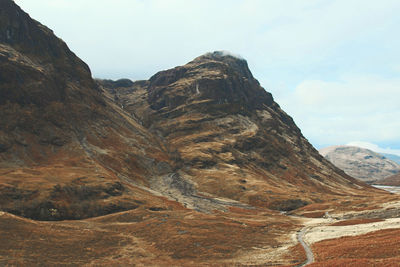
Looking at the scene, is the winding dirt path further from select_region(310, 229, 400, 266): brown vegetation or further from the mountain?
the mountain

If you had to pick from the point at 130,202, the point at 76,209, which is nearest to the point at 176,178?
the point at 130,202

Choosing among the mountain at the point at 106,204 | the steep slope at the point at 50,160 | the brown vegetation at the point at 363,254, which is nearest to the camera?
the brown vegetation at the point at 363,254

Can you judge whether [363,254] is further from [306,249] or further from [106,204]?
[106,204]

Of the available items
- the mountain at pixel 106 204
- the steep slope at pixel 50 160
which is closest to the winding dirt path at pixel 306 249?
the mountain at pixel 106 204

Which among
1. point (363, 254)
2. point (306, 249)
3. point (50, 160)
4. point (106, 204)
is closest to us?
point (363, 254)

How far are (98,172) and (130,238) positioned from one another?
81519mm

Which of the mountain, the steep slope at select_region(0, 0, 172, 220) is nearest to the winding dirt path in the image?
the mountain

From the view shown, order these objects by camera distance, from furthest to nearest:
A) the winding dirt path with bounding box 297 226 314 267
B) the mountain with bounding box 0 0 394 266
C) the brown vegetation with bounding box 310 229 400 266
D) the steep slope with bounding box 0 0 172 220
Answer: the steep slope with bounding box 0 0 172 220
the mountain with bounding box 0 0 394 266
the winding dirt path with bounding box 297 226 314 267
the brown vegetation with bounding box 310 229 400 266

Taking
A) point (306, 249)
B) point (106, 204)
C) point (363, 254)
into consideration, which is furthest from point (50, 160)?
point (363, 254)

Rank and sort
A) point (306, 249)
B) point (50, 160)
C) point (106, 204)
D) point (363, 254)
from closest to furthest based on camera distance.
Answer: point (363, 254)
point (306, 249)
point (106, 204)
point (50, 160)

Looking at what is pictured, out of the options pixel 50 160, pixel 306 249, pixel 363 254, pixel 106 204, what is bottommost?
pixel 306 249

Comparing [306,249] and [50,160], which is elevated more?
[50,160]

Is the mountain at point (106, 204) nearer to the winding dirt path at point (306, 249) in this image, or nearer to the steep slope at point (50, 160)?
the steep slope at point (50, 160)

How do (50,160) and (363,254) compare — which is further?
(50,160)
